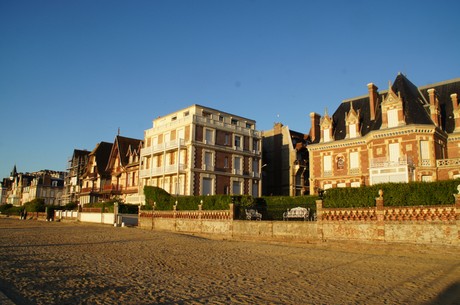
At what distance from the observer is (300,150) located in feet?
154

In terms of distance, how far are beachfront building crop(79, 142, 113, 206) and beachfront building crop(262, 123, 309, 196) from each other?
25.2m

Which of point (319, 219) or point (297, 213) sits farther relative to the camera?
point (297, 213)

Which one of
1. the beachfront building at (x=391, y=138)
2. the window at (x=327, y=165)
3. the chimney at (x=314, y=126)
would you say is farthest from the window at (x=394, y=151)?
the chimney at (x=314, y=126)

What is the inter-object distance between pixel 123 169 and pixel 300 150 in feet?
83.6

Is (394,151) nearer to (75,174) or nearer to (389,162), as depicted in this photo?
(389,162)

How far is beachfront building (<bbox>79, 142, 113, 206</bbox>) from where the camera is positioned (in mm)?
56281

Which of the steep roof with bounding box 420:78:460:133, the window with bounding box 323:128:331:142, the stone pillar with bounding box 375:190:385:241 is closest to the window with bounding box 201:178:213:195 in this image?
the window with bounding box 323:128:331:142

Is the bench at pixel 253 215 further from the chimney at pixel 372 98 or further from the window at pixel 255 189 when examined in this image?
the window at pixel 255 189

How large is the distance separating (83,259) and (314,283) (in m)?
6.98

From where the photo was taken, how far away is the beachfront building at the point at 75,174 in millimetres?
66000

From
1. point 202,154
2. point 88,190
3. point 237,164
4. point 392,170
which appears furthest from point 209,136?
point 88,190

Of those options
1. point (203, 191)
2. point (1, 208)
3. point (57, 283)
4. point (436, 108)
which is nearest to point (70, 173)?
point (1, 208)

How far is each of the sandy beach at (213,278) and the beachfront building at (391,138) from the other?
17410mm

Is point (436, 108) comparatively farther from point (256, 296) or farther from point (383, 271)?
point (256, 296)
